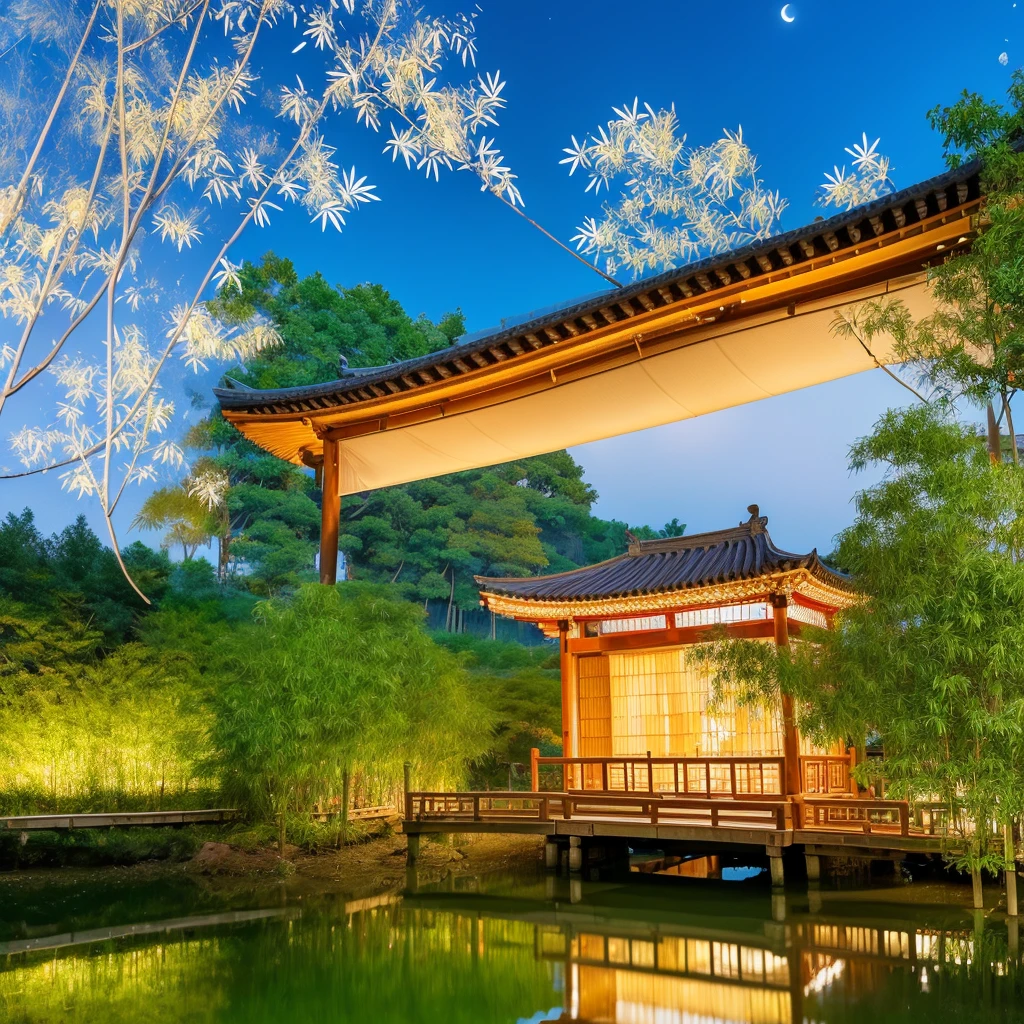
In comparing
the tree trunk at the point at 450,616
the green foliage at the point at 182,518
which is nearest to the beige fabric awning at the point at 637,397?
the green foliage at the point at 182,518

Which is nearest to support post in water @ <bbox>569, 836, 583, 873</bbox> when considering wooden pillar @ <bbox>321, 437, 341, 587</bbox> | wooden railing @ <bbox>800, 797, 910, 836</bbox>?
wooden railing @ <bbox>800, 797, 910, 836</bbox>

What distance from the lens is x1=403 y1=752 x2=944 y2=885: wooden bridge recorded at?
→ 8055 mm

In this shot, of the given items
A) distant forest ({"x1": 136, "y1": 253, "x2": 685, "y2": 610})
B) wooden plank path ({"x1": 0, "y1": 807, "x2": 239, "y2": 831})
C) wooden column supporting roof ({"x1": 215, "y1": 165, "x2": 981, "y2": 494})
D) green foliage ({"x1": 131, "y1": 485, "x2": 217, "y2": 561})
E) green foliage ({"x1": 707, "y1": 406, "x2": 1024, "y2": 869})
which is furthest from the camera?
distant forest ({"x1": 136, "y1": 253, "x2": 685, "y2": 610})

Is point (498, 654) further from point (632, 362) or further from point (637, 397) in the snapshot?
point (632, 362)

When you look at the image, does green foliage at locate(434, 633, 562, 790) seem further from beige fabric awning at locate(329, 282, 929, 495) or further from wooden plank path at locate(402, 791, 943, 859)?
beige fabric awning at locate(329, 282, 929, 495)

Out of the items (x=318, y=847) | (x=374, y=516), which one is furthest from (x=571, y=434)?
(x=374, y=516)

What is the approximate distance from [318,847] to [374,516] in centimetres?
1649

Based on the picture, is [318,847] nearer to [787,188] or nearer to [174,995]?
[174,995]

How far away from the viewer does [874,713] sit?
6305mm

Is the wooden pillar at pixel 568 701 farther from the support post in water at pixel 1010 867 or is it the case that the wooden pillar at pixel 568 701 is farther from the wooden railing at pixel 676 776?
the support post in water at pixel 1010 867

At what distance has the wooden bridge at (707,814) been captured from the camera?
805 centimetres

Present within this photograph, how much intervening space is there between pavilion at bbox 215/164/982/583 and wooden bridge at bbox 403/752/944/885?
3.05 meters

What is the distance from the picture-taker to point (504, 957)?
20.7 feet

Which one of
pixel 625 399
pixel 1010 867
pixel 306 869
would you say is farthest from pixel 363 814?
pixel 1010 867
